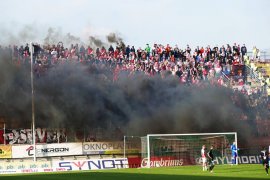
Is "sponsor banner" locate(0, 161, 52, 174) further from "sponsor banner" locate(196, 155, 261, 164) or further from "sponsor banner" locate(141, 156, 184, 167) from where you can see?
"sponsor banner" locate(196, 155, 261, 164)

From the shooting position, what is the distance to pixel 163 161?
46938 mm

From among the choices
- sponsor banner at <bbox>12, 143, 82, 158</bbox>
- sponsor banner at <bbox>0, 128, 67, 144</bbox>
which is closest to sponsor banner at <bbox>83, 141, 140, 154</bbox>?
sponsor banner at <bbox>12, 143, 82, 158</bbox>

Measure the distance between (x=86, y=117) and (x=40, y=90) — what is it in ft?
15.9

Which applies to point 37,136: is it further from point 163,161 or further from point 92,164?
point 163,161

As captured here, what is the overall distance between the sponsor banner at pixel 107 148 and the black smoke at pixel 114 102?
96.1 inches

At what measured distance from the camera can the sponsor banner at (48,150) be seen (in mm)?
45188

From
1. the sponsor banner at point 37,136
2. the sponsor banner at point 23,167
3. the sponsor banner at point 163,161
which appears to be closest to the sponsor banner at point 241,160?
the sponsor banner at point 163,161

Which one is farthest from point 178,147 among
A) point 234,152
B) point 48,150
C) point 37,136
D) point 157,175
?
point 157,175

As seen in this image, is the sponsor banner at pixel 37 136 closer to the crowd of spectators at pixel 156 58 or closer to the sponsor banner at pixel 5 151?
the sponsor banner at pixel 5 151

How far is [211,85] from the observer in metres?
56.2

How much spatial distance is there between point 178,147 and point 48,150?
425 inches

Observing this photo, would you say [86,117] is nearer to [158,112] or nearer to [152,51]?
[158,112]

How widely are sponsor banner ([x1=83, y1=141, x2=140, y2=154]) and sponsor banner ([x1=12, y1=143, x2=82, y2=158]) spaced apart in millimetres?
821

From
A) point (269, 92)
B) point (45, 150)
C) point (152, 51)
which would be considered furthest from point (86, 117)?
point (269, 92)
